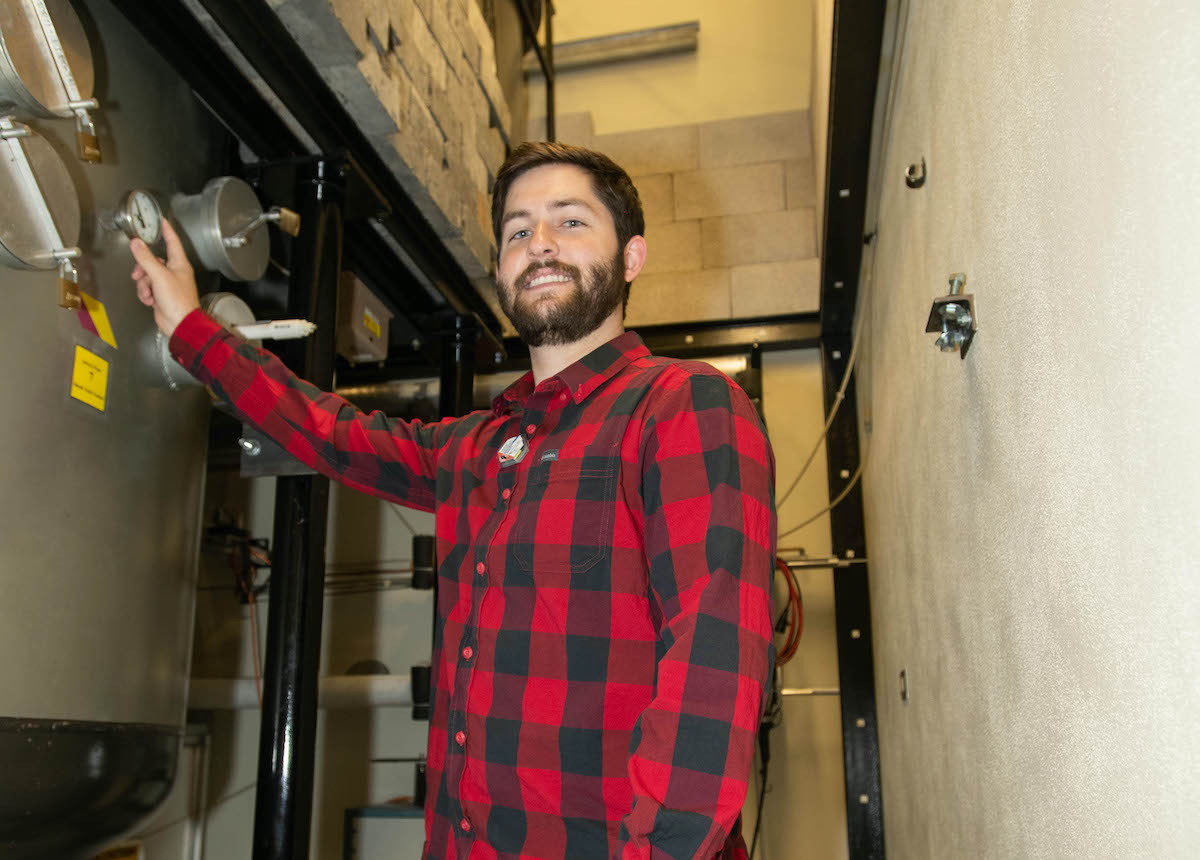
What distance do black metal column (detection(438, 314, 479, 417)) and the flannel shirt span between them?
4.46ft

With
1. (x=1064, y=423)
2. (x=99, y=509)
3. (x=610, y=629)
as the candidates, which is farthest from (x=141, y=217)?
(x=1064, y=423)

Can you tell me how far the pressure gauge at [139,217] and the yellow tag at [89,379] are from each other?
22cm

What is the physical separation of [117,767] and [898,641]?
1531 millimetres

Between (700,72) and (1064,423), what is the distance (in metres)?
3.15

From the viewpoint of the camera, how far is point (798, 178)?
339cm

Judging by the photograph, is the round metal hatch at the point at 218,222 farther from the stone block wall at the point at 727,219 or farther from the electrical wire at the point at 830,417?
the stone block wall at the point at 727,219

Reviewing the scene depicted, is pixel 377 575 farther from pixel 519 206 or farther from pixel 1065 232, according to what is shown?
pixel 1065 232

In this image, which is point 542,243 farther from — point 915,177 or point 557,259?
point 915,177

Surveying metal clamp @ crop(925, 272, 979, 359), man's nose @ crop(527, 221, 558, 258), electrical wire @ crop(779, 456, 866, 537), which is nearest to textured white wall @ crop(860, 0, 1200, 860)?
metal clamp @ crop(925, 272, 979, 359)

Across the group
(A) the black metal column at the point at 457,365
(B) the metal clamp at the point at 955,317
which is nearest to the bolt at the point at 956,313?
(B) the metal clamp at the point at 955,317

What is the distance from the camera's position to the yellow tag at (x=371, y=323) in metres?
2.32

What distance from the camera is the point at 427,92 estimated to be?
7.34 feet

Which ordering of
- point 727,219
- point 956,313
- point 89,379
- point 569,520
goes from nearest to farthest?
point 956,313 < point 569,520 < point 89,379 < point 727,219

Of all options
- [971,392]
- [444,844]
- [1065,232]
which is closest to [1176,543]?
[1065,232]
